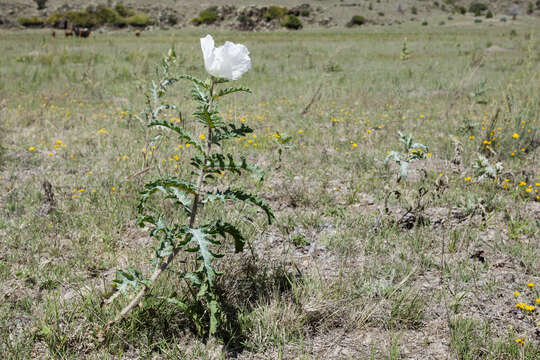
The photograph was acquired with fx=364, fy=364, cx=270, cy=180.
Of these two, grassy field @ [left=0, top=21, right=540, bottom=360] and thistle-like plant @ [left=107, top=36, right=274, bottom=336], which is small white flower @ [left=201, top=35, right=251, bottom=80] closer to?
thistle-like plant @ [left=107, top=36, right=274, bottom=336]

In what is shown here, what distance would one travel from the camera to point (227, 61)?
1.66m

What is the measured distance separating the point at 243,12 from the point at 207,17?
12.8 feet

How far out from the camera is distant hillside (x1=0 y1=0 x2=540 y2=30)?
37031mm

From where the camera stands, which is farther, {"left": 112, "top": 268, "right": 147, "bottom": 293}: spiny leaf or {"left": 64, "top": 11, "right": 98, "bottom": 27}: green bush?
{"left": 64, "top": 11, "right": 98, "bottom": 27}: green bush

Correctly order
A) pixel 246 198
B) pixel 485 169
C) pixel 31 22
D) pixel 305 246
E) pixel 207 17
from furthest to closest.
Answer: pixel 207 17, pixel 31 22, pixel 485 169, pixel 305 246, pixel 246 198

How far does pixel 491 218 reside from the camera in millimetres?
3285

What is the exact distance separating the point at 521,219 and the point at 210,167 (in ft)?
9.90

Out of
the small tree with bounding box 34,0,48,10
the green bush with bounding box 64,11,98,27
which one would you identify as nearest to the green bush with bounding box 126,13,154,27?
the green bush with bounding box 64,11,98,27

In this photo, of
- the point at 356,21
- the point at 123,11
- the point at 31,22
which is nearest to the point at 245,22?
the point at 356,21

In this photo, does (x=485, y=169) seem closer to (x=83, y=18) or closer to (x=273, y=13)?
(x=273, y=13)

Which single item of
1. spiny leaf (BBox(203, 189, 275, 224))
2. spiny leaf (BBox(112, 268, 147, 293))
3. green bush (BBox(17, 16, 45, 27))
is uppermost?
green bush (BBox(17, 16, 45, 27))

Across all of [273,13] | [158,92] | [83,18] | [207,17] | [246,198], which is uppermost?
[273,13]

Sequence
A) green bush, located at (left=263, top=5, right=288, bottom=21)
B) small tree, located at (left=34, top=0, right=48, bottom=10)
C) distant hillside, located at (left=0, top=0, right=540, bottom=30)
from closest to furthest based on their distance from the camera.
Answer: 1. distant hillside, located at (left=0, top=0, right=540, bottom=30)
2. green bush, located at (left=263, top=5, right=288, bottom=21)
3. small tree, located at (left=34, top=0, right=48, bottom=10)

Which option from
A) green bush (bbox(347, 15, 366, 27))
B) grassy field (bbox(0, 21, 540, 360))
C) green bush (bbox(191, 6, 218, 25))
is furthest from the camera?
green bush (bbox(191, 6, 218, 25))
